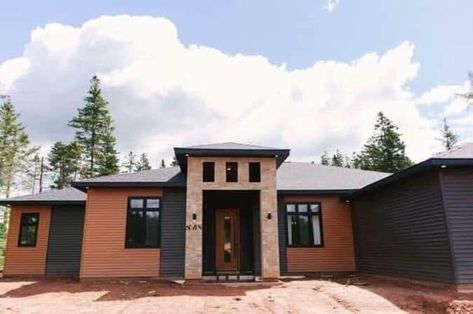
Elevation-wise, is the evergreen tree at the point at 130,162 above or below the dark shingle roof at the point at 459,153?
above

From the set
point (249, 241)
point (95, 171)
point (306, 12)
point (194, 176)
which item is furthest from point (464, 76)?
point (95, 171)

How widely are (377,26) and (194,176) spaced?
7732mm

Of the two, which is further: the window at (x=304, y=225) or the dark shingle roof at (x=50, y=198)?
the dark shingle roof at (x=50, y=198)

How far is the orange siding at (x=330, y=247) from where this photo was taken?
12711 mm

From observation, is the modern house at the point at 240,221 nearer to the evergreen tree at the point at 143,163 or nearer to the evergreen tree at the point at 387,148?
the evergreen tree at the point at 387,148

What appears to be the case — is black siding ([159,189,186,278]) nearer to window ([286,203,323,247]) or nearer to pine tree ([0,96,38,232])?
window ([286,203,323,247])

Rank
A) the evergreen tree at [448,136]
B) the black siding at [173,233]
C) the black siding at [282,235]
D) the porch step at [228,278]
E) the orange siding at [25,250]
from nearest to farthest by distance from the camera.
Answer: the porch step at [228,278], the black siding at [173,233], the black siding at [282,235], the orange siding at [25,250], the evergreen tree at [448,136]

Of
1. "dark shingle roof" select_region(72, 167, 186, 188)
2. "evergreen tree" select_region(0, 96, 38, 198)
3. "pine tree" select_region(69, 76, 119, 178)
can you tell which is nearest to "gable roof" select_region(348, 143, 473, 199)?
"dark shingle roof" select_region(72, 167, 186, 188)

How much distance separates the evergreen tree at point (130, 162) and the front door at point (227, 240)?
40368 millimetres

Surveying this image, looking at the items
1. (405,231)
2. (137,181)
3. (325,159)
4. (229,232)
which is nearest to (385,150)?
(325,159)

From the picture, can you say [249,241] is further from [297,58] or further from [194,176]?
[297,58]

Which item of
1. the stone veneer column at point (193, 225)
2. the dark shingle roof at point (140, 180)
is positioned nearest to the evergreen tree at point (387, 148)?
the dark shingle roof at point (140, 180)

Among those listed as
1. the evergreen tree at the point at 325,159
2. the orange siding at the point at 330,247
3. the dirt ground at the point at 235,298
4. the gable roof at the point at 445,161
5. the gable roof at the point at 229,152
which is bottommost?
the dirt ground at the point at 235,298

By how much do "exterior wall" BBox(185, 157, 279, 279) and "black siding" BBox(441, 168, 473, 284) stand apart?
190 inches
